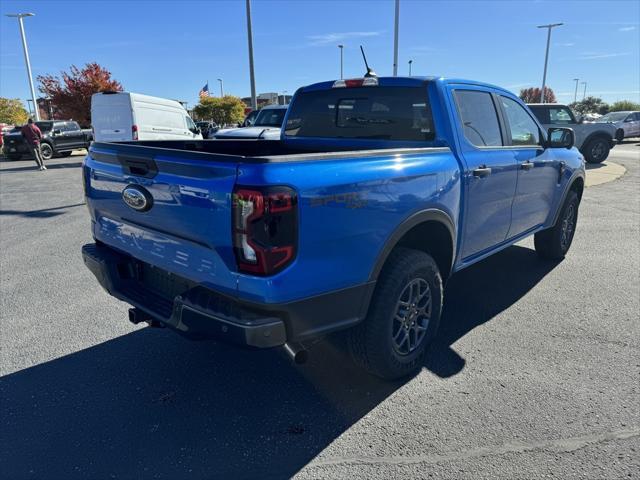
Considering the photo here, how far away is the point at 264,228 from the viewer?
2078mm

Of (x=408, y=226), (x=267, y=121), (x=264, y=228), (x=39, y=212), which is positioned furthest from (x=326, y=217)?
(x=267, y=121)

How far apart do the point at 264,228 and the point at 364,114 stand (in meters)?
2.12

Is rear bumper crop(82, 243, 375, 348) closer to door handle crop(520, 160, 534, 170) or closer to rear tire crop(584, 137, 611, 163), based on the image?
door handle crop(520, 160, 534, 170)

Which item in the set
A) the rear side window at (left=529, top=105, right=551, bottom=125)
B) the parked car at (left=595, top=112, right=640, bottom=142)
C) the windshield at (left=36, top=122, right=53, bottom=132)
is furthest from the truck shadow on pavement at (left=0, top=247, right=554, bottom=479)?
the parked car at (left=595, top=112, right=640, bottom=142)

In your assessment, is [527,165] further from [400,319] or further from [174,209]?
[174,209]

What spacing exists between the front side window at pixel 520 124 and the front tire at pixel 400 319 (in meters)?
1.92

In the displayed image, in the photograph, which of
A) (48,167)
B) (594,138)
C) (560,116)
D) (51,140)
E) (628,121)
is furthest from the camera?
(628,121)

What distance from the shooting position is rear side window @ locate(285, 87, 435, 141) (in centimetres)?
353

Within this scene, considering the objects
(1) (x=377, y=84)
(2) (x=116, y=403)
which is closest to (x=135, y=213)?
(2) (x=116, y=403)

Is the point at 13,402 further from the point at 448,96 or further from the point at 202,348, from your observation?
the point at 448,96

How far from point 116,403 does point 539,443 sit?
244cm

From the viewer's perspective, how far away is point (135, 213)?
2686mm

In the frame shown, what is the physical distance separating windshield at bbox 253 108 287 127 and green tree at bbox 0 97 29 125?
144 feet

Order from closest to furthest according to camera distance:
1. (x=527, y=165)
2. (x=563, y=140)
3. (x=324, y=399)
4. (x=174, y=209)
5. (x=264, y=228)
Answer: (x=264, y=228) → (x=174, y=209) → (x=324, y=399) → (x=527, y=165) → (x=563, y=140)
